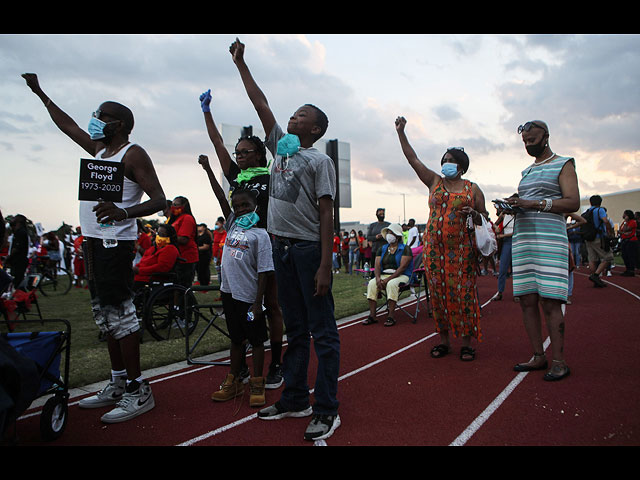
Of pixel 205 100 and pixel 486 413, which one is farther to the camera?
pixel 205 100

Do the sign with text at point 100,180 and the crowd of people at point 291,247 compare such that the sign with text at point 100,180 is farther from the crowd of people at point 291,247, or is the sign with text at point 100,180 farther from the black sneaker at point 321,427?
the black sneaker at point 321,427

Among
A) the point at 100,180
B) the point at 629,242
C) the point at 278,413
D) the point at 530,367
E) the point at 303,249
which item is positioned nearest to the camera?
the point at 303,249

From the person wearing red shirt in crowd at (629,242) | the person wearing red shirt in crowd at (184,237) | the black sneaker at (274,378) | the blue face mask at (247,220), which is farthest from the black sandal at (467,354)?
the person wearing red shirt in crowd at (629,242)

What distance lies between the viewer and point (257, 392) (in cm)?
351

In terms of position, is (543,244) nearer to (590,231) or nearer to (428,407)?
(428,407)

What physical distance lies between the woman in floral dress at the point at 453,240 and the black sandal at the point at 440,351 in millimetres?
217

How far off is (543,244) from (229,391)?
3127 mm

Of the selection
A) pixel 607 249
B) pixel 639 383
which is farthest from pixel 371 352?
pixel 607 249

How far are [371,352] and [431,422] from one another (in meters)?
2.12

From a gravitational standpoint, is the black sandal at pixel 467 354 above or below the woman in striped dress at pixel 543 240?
below

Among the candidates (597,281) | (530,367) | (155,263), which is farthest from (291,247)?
(597,281)

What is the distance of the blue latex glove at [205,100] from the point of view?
393cm

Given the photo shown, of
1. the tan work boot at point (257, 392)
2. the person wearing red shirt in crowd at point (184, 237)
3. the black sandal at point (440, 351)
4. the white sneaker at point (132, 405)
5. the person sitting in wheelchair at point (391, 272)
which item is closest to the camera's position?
the white sneaker at point (132, 405)

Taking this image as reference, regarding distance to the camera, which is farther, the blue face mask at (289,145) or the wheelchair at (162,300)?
the wheelchair at (162,300)
